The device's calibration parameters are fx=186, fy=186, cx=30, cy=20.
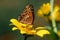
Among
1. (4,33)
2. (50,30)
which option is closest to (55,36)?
(50,30)

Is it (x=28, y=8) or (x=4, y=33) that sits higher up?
(x=28, y=8)

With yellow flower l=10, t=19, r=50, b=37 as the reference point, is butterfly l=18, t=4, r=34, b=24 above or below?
above

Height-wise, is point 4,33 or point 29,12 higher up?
point 29,12

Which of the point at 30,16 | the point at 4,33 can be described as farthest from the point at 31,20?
the point at 4,33

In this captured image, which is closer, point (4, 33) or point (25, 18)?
point (25, 18)

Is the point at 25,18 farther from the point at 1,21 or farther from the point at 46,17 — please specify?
the point at 1,21

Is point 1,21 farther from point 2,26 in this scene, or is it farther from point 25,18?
point 25,18

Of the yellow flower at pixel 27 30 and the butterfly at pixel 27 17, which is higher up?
the butterfly at pixel 27 17

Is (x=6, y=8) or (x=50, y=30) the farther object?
(x=6, y=8)
